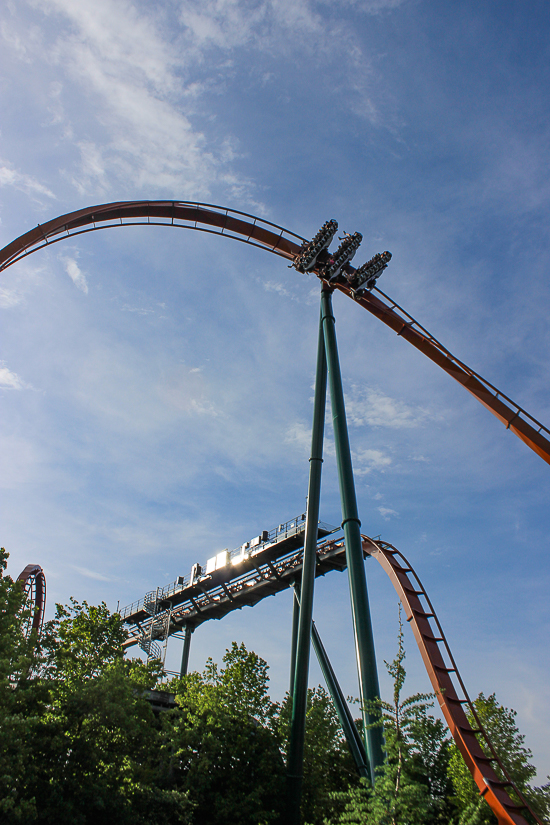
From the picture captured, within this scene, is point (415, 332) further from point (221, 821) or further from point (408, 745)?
point (221, 821)

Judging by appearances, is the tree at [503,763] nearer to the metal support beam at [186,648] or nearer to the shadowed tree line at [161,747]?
the shadowed tree line at [161,747]

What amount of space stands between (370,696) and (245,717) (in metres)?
7.88

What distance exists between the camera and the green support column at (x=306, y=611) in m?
14.5

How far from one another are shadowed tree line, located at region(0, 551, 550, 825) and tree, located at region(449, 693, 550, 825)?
5 cm

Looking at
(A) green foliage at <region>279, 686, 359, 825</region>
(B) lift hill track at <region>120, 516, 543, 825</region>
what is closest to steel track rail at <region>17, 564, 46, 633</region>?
(B) lift hill track at <region>120, 516, 543, 825</region>

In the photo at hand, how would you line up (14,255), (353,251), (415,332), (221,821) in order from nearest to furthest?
(221,821) → (14,255) → (353,251) → (415,332)

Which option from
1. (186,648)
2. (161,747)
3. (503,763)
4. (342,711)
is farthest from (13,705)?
(186,648)

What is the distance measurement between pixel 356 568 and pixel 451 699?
5.09 m

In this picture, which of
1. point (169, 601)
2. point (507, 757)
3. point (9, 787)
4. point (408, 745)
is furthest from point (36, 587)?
point (408, 745)

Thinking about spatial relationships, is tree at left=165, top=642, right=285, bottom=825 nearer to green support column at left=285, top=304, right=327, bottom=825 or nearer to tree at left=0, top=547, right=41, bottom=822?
green support column at left=285, top=304, right=327, bottom=825

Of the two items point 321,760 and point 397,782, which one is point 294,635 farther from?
point 397,782

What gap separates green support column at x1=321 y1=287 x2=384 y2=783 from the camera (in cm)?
1248

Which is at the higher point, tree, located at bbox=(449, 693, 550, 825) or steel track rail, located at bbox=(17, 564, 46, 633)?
steel track rail, located at bbox=(17, 564, 46, 633)

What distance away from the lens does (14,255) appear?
59.7 ft
